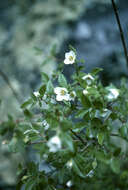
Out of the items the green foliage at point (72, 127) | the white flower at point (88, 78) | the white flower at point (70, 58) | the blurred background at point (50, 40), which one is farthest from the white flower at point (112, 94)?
the blurred background at point (50, 40)

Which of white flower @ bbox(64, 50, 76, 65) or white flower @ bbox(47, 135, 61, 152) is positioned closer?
white flower @ bbox(47, 135, 61, 152)

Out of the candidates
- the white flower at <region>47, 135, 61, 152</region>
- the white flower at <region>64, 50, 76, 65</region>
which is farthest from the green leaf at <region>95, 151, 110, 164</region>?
the white flower at <region>64, 50, 76, 65</region>

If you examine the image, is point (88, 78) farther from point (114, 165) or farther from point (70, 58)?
point (114, 165)

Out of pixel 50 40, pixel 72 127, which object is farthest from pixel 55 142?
pixel 50 40

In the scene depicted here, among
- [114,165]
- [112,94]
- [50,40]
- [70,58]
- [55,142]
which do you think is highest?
[50,40]

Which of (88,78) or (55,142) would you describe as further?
(88,78)

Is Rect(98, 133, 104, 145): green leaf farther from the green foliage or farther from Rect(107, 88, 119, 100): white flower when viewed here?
Rect(107, 88, 119, 100): white flower

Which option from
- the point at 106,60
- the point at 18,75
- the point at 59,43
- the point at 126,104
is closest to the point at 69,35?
the point at 59,43

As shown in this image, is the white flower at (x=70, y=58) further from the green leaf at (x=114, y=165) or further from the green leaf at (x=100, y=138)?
the green leaf at (x=114, y=165)
